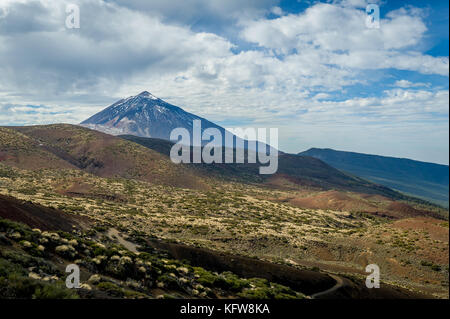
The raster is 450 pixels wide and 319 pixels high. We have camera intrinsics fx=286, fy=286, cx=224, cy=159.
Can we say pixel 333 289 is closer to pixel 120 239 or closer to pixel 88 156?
pixel 120 239

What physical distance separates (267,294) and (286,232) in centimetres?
2934

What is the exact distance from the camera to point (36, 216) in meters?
21.6

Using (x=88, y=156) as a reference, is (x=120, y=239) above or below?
below

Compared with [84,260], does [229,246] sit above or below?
Answer: below

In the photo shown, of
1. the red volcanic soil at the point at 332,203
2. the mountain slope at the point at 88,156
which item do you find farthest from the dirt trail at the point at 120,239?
the red volcanic soil at the point at 332,203

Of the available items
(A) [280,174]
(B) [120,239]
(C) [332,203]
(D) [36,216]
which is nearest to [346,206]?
(C) [332,203]

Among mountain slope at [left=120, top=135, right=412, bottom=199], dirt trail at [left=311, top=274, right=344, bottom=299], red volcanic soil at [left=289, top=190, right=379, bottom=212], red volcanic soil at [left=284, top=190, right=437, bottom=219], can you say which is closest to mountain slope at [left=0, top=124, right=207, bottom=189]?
mountain slope at [left=120, top=135, right=412, bottom=199]

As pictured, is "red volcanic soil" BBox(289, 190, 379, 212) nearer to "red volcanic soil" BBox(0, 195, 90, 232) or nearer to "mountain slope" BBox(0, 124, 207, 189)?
"mountain slope" BBox(0, 124, 207, 189)

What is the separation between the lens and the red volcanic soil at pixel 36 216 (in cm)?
1872

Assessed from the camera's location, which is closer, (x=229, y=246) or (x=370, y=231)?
(x=229, y=246)

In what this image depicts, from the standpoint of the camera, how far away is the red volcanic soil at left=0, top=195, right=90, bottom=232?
61.4ft
